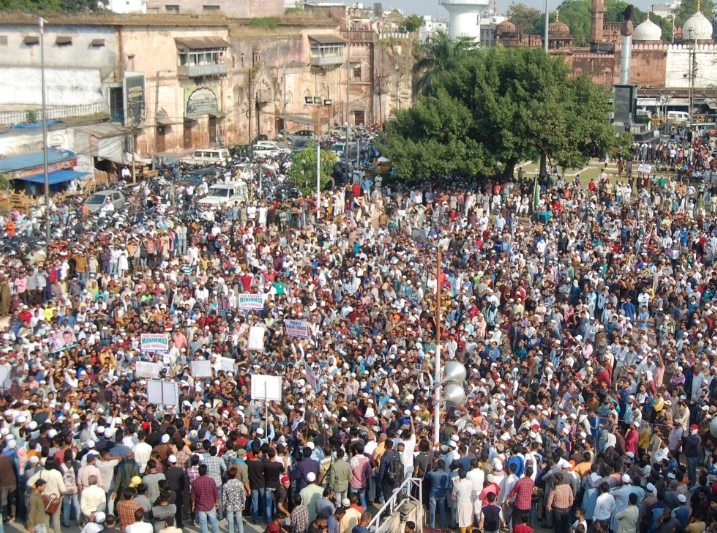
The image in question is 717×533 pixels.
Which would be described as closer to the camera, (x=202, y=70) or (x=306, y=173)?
(x=306, y=173)

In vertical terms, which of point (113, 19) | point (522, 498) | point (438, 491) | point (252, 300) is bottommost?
point (438, 491)

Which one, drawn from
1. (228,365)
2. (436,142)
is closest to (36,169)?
(436,142)

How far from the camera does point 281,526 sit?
1304cm

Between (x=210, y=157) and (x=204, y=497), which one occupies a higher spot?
(x=210, y=157)

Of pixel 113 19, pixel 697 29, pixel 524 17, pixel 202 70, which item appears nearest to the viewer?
pixel 113 19

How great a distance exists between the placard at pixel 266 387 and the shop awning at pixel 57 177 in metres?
22.1

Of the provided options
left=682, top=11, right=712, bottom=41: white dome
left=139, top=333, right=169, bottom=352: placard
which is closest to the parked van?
left=139, top=333, right=169, bottom=352: placard

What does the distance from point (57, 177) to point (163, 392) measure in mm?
22632

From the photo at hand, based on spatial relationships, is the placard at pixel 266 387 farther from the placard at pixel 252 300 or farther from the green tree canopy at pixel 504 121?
the green tree canopy at pixel 504 121

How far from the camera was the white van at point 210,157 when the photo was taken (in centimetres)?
4425

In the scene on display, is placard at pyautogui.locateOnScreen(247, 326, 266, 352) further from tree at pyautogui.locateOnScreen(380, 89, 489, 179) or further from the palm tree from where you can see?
the palm tree

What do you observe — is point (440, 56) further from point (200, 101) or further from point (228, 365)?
point (228, 365)

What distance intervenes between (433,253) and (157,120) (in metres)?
23.1

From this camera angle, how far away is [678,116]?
6291 cm
